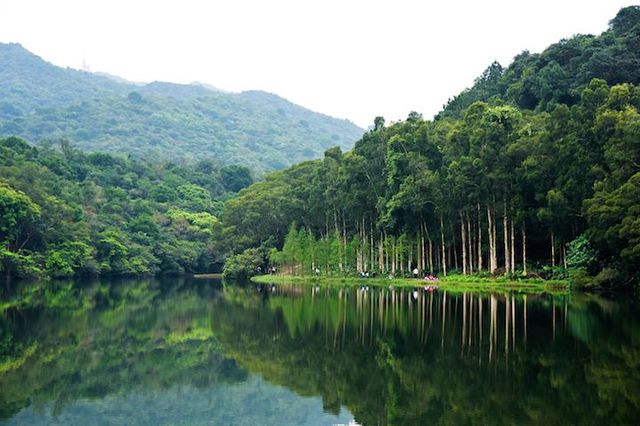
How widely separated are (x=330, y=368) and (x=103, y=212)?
97008mm

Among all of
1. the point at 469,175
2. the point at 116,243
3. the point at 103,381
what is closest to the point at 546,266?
the point at 469,175

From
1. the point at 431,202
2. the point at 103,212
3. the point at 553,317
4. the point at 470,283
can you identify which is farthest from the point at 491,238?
the point at 103,212

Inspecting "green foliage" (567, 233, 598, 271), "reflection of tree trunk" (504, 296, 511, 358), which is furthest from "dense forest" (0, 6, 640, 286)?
"reflection of tree trunk" (504, 296, 511, 358)

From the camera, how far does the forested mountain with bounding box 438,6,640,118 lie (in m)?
75.9

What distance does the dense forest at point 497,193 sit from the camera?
145 feet

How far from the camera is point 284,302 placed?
4494 cm

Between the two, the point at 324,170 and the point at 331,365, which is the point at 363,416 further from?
the point at 324,170

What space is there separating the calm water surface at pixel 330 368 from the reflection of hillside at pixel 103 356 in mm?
59

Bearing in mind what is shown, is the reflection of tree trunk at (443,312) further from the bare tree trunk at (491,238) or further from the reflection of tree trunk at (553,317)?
the bare tree trunk at (491,238)

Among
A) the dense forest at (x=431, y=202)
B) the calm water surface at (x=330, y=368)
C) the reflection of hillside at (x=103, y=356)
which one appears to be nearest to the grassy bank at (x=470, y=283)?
the dense forest at (x=431, y=202)

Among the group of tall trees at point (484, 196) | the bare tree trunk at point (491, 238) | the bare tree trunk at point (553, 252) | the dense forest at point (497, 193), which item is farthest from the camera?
the bare tree trunk at point (491, 238)

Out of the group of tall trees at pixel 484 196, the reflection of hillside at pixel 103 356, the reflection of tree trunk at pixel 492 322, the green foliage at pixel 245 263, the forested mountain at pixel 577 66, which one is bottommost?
the reflection of hillside at pixel 103 356

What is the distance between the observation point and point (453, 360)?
19109mm

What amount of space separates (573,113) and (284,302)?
73.8ft
